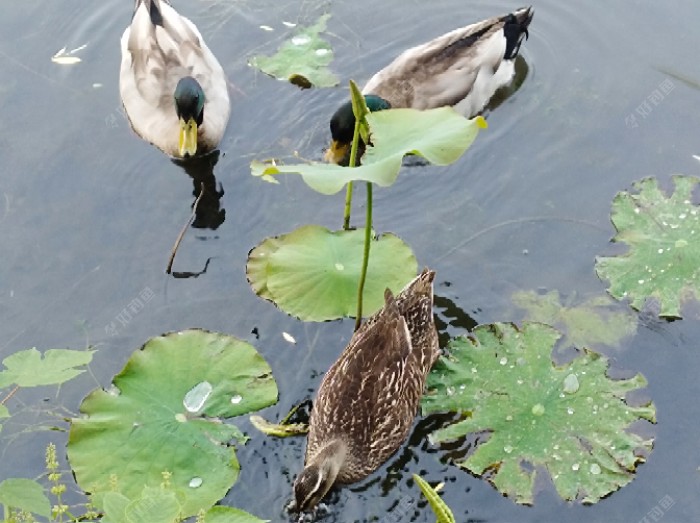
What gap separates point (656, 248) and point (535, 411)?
68.1 inches

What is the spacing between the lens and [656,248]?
7.27 m

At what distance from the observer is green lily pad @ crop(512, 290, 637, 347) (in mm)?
6969

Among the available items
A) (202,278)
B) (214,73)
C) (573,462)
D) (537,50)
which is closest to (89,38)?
(214,73)

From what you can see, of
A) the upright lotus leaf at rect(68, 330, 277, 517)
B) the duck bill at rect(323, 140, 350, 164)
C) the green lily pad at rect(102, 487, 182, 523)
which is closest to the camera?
the green lily pad at rect(102, 487, 182, 523)

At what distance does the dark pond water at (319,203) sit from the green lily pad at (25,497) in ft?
5.06

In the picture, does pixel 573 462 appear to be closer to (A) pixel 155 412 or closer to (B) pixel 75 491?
(A) pixel 155 412

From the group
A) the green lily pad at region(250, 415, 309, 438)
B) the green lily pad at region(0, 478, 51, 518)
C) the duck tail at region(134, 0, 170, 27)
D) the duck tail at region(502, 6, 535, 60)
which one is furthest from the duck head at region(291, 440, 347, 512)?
the duck tail at region(134, 0, 170, 27)

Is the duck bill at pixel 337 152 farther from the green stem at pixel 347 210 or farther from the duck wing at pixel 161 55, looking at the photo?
the duck wing at pixel 161 55

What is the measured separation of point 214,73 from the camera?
29.8ft

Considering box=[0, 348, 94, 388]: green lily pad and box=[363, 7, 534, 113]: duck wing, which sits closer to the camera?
box=[0, 348, 94, 388]: green lily pad

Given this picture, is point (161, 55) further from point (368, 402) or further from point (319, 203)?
point (368, 402)

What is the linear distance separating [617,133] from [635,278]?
1934 millimetres

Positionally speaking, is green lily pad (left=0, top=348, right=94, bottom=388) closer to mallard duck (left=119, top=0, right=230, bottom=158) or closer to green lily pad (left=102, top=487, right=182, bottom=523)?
green lily pad (left=102, top=487, right=182, bottom=523)

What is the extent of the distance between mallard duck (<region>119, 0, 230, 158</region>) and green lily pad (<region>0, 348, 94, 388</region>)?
3.45 metres
